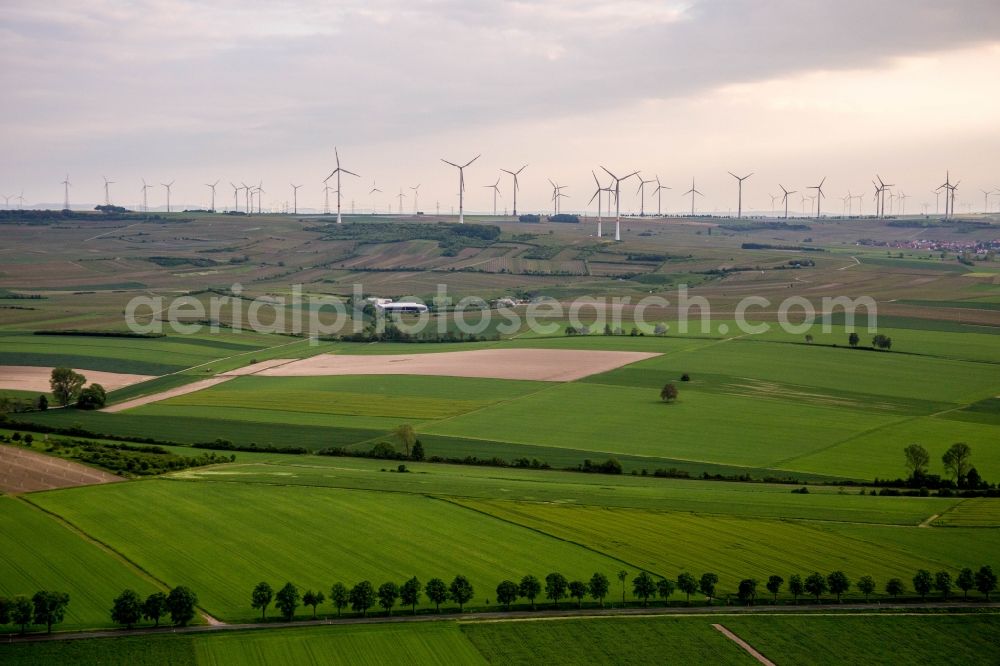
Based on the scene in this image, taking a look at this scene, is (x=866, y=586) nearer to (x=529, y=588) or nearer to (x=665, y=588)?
(x=665, y=588)

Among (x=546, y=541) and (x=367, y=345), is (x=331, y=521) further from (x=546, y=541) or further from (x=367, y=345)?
(x=367, y=345)

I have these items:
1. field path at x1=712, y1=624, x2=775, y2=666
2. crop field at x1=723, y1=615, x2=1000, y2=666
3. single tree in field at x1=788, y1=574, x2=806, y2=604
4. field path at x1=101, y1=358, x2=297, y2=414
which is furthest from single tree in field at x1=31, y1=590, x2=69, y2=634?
field path at x1=101, y1=358, x2=297, y2=414

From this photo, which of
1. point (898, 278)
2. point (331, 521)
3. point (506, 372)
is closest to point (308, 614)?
point (331, 521)

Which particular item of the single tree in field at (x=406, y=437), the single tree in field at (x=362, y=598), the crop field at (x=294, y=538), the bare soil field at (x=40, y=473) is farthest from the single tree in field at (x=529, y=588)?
the bare soil field at (x=40, y=473)

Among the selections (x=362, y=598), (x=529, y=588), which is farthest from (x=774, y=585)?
(x=362, y=598)

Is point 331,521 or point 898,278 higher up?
point 898,278
